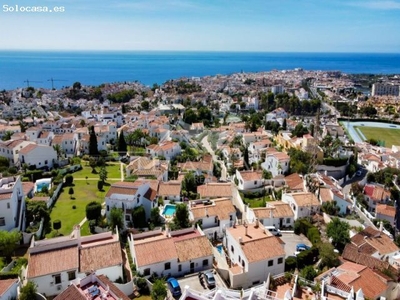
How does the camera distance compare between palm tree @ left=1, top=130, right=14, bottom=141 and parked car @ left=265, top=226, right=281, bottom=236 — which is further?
palm tree @ left=1, top=130, right=14, bottom=141

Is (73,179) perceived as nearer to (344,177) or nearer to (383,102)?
(344,177)

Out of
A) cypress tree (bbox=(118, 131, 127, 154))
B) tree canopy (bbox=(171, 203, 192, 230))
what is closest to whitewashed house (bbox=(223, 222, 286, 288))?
tree canopy (bbox=(171, 203, 192, 230))

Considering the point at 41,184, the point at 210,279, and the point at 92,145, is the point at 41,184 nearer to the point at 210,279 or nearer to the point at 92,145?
the point at 92,145

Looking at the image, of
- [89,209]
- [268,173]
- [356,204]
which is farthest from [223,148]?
[89,209]

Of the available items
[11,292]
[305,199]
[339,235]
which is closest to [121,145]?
[305,199]

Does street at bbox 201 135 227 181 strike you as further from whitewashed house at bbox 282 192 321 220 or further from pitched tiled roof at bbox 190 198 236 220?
pitched tiled roof at bbox 190 198 236 220

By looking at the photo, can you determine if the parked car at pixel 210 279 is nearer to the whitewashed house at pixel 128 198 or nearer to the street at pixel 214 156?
the whitewashed house at pixel 128 198
